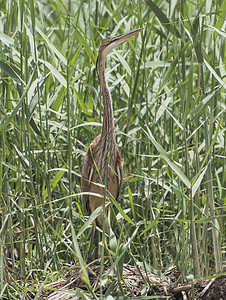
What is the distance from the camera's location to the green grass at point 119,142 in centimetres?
197

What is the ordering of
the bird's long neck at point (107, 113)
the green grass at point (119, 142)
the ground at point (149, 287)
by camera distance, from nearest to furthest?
1. the green grass at point (119, 142)
2. the ground at point (149, 287)
3. the bird's long neck at point (107, 113)

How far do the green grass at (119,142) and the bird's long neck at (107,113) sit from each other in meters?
0.06

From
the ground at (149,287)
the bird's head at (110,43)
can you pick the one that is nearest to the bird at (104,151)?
the bird's head at (110,43)

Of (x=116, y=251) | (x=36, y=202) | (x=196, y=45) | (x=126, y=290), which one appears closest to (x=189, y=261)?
(x=126, y=290)

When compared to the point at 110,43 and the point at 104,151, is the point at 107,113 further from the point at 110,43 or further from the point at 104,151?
the point at 110,43

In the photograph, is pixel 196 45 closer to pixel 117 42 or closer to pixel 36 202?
pixel 117 42

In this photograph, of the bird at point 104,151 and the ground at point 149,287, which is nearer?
the ground at point 149,287

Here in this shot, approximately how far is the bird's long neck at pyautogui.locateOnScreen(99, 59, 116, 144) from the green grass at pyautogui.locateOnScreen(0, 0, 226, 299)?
0.06m

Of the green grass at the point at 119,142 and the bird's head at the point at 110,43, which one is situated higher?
the bird's head at the point at 110,43

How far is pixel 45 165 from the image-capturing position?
2.43 m

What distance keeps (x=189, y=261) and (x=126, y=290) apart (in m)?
0.32

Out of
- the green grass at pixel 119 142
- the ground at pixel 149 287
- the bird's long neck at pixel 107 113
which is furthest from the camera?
the bird's long neck at pixel 107 113

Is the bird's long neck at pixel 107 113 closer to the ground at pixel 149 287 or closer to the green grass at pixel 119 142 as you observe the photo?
the green grass at pixel 119 142

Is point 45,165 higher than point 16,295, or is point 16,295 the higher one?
point 45,165
